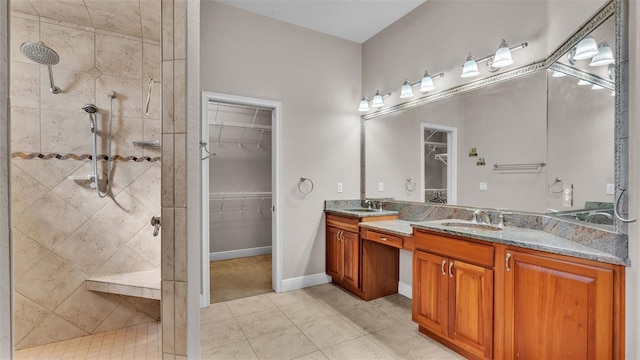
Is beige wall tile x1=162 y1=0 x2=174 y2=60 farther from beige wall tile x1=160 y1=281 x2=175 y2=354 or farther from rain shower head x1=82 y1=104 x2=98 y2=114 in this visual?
rain shower head x1=82 y1=104 x2=98 y2=114

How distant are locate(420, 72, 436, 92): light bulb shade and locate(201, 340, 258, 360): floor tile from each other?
8.89 feet

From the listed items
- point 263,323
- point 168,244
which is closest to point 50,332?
point 263,323

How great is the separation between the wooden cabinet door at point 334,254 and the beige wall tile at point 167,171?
2281 millimetres

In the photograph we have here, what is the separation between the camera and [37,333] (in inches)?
83.2

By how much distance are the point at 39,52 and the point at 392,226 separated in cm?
287

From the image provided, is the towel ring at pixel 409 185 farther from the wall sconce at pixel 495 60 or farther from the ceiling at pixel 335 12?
the ceiling at pixel 335 12

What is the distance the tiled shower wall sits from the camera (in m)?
2.09

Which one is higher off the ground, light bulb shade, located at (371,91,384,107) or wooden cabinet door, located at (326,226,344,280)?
light bulb shade, located at (371,91,384,107)

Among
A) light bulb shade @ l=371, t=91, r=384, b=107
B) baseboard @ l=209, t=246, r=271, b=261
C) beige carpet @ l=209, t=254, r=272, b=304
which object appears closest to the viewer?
beige carpet @ l=209, t=254, r=272, b=304

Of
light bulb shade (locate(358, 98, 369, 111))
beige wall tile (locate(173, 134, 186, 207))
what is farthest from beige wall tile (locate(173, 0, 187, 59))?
light bulb shade (locate(358, 98, 369, 111))

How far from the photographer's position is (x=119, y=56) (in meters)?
2.36

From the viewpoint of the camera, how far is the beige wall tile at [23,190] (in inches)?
81.4

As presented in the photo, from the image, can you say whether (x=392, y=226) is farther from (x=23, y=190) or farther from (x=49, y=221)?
(x=23, y=190)

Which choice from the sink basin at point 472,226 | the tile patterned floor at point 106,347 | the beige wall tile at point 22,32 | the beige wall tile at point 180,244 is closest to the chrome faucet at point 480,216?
the sink basin at point 472,226
